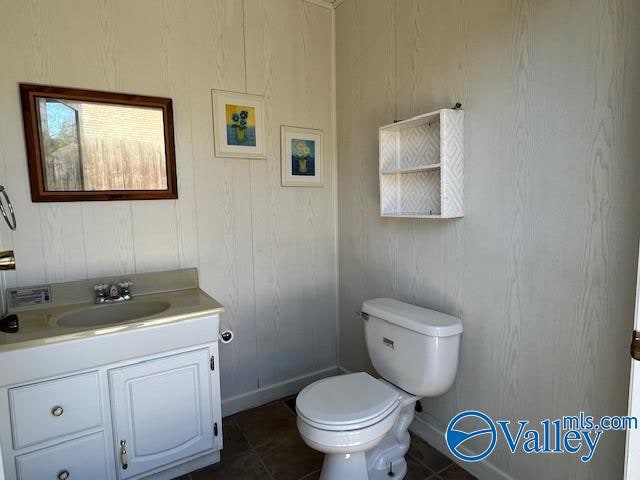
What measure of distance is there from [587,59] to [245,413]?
241 centimetres

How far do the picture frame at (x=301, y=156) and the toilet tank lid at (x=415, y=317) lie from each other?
0.96 m

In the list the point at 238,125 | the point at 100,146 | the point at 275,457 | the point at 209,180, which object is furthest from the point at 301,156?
the point at 275,457

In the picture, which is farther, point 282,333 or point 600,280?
point 282,333

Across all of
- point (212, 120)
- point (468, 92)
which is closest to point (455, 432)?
point (468, 92)

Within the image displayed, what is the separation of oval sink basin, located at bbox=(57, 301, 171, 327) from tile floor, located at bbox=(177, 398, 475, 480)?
0.82 m

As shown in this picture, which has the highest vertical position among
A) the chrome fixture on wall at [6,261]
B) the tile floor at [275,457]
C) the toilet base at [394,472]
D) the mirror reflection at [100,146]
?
the mirror reflection at [100,146]

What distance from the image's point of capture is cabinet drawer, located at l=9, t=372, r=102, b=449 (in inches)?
54.1

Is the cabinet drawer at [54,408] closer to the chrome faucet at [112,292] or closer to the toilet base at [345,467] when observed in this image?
the chrome faucet at [112,292]

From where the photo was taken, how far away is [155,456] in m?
1.65

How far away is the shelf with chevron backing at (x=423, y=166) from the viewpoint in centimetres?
166

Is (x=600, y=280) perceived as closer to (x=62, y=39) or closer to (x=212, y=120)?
(x=212, y=120)

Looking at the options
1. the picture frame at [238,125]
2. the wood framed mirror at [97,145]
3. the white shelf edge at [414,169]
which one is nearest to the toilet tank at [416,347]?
the white shelf edge at [414,169]

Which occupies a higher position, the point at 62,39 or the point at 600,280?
the point at 62,39

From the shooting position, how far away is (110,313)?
5.97 ft
